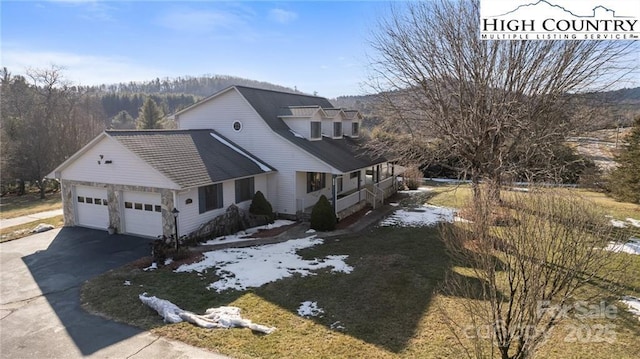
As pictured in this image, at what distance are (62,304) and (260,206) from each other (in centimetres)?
907

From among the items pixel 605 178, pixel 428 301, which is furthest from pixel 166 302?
pixel 605 178

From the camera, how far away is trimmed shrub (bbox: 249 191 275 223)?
17203 mm

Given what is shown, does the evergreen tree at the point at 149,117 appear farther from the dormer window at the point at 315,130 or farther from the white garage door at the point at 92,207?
the dormer window at the point at 315,130

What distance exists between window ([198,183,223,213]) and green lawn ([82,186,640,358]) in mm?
3642

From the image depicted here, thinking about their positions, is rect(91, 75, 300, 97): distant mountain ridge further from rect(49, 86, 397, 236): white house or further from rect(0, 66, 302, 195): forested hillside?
rect(49, 86, 397, 236): white house

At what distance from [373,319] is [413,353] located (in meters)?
1.42

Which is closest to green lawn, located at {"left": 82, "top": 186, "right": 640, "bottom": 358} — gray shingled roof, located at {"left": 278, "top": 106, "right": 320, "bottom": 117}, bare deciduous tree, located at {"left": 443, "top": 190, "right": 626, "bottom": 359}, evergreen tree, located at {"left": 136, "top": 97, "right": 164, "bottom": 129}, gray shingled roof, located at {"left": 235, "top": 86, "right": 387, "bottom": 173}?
bare deciduous tree, located at {"left": 443, "top": 190, "right": 626, "bottom": 359}

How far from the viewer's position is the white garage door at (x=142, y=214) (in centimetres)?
1471

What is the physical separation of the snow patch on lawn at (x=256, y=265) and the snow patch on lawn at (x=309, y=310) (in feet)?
5.90

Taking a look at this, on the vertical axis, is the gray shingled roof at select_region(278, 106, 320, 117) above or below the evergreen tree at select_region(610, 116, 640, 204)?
above

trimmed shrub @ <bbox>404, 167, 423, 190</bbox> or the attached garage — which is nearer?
the attached garage

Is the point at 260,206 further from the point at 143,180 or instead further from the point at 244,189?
the point at 143,180

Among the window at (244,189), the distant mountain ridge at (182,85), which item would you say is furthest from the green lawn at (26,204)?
the distant mountain ridge at (182,85)

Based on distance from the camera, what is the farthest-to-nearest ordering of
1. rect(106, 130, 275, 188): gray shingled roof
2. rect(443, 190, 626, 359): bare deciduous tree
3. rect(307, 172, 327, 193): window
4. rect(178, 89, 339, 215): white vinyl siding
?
rect(307, 172, 327, 193): window < rect(178, 89, 339, 215): white vinyl siding < rect(106, 130, 275, 188): gray shingled roof < rect(443, 190, 626, 359): bare deciduous tree
